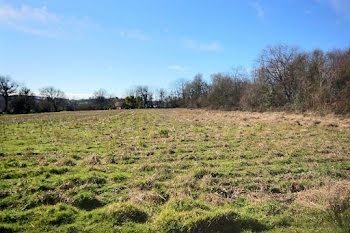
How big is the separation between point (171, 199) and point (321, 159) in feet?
20.7

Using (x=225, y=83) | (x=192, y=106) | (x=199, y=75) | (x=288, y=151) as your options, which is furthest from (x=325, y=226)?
(x=199, y=75)

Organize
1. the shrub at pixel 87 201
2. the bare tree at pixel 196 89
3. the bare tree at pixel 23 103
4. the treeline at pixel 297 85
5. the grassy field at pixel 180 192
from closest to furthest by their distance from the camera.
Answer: the grassy field at pixel 180 192
the shrub at pixel 87 201
the treeline at pixel 297 85
the bare tree at pixel 23 103
the bare tree at pixel 196 89

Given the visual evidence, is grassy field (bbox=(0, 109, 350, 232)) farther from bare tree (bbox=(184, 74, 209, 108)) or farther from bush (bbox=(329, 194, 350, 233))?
bare tree (bbox=(184, 74, 209, 108))

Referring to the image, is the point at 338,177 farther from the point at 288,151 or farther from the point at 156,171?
the point at 156,171

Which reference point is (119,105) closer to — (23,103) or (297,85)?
(23,103)

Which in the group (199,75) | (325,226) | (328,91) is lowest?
(325,226)

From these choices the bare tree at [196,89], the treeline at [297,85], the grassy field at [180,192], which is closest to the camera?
the grassy field at [180,192]

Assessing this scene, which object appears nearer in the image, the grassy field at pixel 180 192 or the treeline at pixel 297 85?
the grassy field at pixel 180 192

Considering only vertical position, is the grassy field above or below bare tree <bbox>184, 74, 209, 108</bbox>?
below

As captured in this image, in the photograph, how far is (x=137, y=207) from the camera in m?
4.20

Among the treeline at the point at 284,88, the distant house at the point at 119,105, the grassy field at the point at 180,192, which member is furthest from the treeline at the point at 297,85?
the distant house at the point at 119,105

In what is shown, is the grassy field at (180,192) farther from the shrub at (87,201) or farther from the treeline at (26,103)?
the treeline at (26,103)

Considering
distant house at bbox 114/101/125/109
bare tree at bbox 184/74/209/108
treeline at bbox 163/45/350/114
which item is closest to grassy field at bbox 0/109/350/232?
treeline at bbox 163/45/350/114

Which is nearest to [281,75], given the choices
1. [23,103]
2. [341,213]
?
[341,213]
